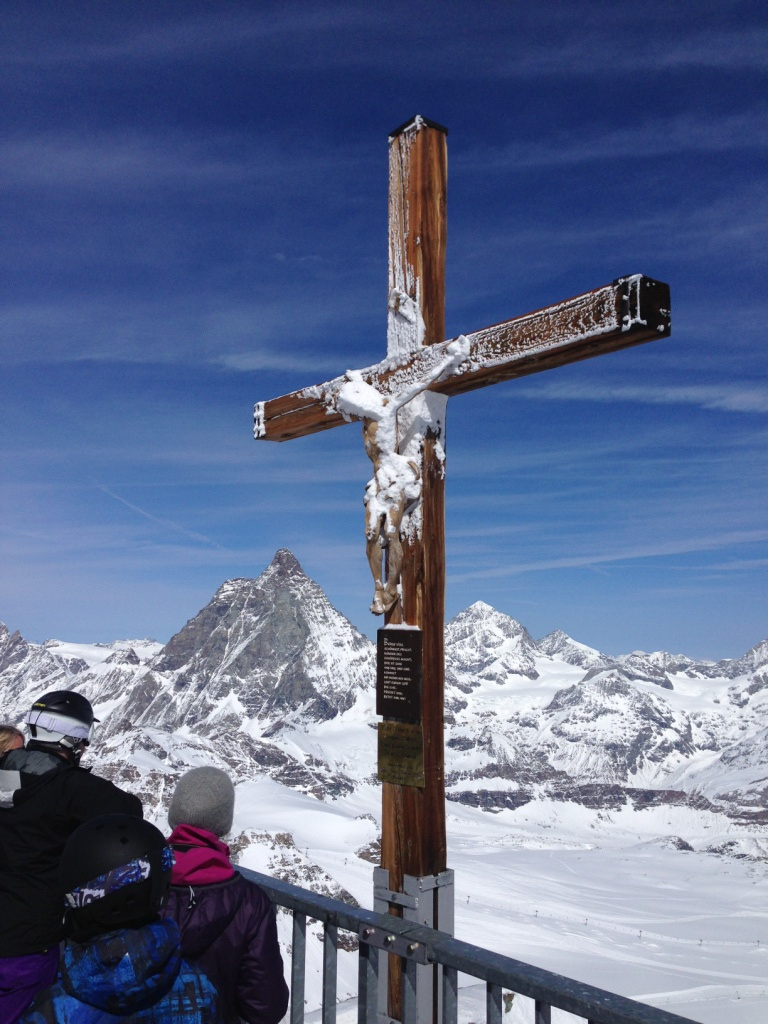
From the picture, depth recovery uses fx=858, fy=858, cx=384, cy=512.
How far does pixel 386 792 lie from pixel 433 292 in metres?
3.18

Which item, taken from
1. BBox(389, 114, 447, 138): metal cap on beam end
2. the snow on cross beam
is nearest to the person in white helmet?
the snow on cross beam

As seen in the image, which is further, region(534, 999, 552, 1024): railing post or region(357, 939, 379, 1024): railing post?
region(357, 939, 379, 1024): railing post

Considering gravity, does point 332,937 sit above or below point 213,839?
below

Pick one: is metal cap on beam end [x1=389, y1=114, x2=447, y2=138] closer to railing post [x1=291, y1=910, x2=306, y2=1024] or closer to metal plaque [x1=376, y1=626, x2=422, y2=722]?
metal plaque [x1=376, y1=626, x2=422, y2=722]

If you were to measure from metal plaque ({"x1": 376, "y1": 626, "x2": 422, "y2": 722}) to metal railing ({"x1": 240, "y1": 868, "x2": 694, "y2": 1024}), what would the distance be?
114 centimetres

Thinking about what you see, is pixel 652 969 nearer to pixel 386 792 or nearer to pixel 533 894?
pixel 533 894

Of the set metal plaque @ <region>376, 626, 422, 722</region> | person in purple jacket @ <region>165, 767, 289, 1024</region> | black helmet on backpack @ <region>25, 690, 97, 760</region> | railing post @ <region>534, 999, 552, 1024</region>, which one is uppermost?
metal plaque @ <region>376, 626, 422, 722</region>

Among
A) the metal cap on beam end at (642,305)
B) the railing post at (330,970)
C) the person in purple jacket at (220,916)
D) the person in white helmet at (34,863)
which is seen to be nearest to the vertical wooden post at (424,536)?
the railing post at (330,970)

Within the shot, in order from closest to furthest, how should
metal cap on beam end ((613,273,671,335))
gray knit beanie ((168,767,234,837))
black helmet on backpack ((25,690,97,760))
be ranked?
gray knit beanie ((168,767,234,837)) < metal cap on beam end ((613,273,671,335)) < black helmet on backpack ((25,690,97,760))

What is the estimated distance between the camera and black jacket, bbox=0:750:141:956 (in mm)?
4398

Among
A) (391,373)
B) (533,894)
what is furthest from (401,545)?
(533,894)

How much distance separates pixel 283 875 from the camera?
156250 mm

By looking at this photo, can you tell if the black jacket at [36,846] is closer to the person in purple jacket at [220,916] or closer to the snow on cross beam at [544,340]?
the person in purple jacket at [220,916]

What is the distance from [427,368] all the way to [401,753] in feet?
7.60
